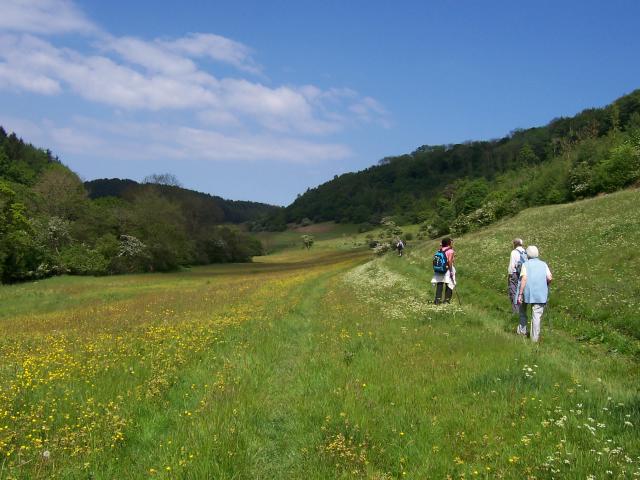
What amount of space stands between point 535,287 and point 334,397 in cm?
739

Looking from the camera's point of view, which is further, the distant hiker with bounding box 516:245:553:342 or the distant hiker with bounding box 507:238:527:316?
the distant hiker with bounding box 507:238:527:316

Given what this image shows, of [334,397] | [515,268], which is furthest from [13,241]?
[334,397]

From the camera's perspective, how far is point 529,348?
9984 millimetres

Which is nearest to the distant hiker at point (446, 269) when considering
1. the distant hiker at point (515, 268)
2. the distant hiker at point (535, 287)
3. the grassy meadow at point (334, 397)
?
the grassy meadow at point (334, 397)

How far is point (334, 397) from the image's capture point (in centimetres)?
760

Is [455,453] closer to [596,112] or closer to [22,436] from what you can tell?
[22,436]

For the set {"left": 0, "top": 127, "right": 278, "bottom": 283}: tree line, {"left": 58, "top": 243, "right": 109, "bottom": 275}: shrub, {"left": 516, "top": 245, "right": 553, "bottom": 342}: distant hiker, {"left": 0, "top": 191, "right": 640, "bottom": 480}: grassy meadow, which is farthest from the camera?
{"left": 58, "top": 243, "right": 109, "bottom": 275}: shrub

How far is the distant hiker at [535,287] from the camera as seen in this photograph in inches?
480

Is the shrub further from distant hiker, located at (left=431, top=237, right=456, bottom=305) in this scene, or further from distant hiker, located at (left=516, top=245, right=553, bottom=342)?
distant hiker, located at (left=516, top=245, right=553, bottom=342)

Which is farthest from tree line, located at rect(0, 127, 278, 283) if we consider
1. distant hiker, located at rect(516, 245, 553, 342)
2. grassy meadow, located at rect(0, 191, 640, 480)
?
distant hiker, located at rect(516, 245, 553, 342)

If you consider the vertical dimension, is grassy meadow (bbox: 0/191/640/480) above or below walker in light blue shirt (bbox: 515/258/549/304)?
below

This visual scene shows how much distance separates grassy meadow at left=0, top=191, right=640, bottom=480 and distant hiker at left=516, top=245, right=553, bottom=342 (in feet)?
3.34

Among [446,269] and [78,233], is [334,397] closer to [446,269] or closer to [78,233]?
[446,269]

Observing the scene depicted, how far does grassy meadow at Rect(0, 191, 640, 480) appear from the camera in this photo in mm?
5426
